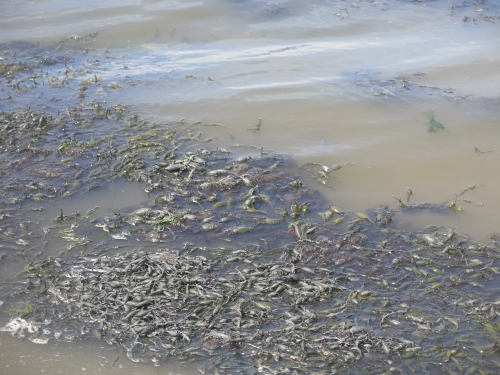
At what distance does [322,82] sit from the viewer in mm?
7637

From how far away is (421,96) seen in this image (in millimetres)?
7156

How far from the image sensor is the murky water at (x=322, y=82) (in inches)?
217

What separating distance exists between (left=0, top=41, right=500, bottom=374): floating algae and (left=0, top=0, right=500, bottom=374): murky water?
25 centimetres

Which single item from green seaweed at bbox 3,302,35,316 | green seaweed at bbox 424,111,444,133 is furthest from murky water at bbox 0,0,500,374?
green seaweed at bbox 3,302,35,316

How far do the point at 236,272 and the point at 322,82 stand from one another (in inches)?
165

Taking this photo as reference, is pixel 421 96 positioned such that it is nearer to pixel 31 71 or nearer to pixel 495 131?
pixel 495 131

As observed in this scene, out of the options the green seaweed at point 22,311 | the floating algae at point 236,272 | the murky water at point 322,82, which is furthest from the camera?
the murky water at point 322,82

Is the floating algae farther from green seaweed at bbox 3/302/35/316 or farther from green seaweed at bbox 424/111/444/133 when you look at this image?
green seaweed at bbox 424/111/444/133

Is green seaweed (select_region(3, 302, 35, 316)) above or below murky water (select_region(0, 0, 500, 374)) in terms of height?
below

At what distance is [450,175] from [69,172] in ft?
13.3

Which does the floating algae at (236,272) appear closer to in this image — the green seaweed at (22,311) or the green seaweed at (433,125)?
the green seaweed at (22,311)

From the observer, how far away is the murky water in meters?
5.52

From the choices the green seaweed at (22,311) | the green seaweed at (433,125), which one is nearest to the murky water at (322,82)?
the green seaweed at (433,125)

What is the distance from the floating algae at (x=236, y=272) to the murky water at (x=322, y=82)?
251 millimetres
